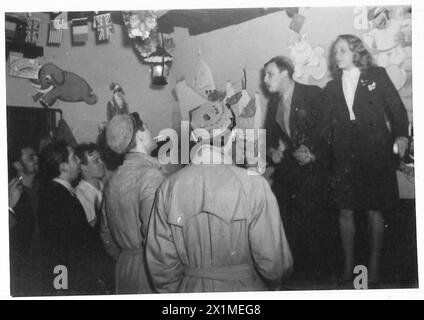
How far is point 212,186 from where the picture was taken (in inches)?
108

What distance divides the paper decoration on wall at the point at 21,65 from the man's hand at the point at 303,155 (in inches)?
48.6

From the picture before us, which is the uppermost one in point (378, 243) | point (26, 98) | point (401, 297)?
point (26, 98)

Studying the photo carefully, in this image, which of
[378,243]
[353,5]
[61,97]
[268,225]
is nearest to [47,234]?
[61,97]

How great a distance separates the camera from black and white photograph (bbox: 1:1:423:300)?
2.78 m

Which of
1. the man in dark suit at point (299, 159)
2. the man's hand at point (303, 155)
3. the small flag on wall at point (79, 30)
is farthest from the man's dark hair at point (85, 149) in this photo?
the man's hand at point (303, 155)

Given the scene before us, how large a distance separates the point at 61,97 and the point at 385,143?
4.87 feet

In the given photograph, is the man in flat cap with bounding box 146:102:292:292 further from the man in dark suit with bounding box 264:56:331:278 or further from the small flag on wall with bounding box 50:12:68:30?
the small flag on wall with bounding box 50:12:68:30

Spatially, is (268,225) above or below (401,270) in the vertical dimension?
above

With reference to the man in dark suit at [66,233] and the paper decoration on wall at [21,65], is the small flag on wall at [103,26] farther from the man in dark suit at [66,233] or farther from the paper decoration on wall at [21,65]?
the man in dark suit at [66,233]

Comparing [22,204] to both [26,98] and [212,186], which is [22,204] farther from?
[212,186]

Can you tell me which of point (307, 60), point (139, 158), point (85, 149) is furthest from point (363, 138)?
point (85, 149)

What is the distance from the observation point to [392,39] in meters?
2.81

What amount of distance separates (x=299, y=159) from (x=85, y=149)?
97cm

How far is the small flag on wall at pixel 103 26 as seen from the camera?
2.81 meters
